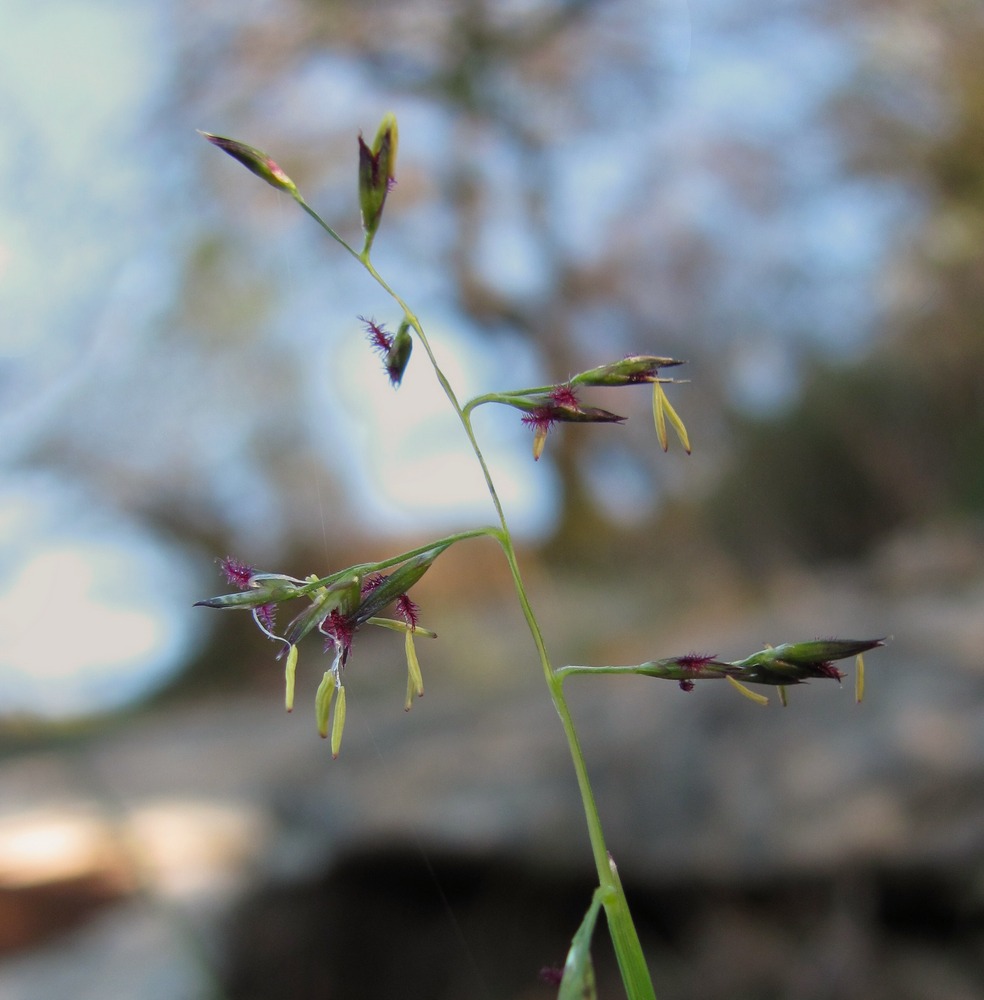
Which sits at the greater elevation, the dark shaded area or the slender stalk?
the slender stalk

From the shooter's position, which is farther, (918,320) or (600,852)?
(918,320)

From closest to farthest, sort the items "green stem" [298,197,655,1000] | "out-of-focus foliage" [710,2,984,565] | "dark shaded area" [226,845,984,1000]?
"green stem" [298,197,655,1000] < "dark shaded area" [226,845,984,1000] < "out-of-focus foliage" [710,2,984,565]

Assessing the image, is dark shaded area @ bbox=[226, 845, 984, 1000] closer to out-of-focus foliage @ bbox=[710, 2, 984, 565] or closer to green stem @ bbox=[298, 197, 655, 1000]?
out-of-focus foliage @ bbox=[710, 2, 984, 565]

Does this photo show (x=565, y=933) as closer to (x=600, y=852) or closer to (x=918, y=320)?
(x=600, y=852)

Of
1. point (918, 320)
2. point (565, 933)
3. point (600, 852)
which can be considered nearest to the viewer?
point (600, 852)

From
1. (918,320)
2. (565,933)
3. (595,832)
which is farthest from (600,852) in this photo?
(918,320)

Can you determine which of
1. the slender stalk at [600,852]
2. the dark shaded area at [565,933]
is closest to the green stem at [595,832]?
the slender stalk at [600,852]

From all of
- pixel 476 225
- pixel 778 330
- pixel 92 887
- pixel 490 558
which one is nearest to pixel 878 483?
pixel 778 330

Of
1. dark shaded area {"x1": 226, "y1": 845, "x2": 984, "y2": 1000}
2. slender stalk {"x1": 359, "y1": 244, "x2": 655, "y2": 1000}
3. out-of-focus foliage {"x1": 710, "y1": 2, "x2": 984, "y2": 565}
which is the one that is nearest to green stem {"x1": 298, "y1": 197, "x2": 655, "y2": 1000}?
slender stalk {"x1": 359, "y1": 244, "x2": 655, "y2": 1000}
